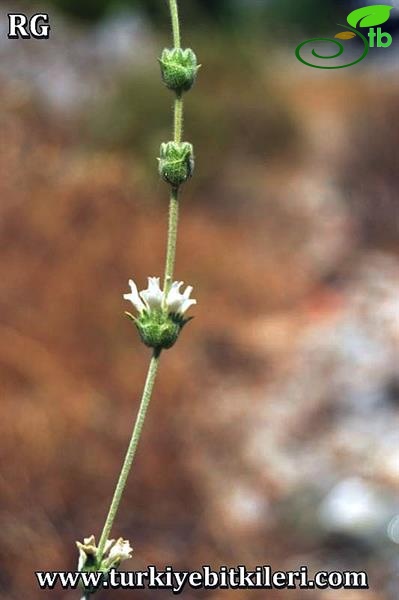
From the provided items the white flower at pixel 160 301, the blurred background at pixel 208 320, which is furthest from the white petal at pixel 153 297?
the blurred background at pixel 208 320

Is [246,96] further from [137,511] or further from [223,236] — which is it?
[137,511]

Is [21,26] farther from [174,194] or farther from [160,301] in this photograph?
[174,194]

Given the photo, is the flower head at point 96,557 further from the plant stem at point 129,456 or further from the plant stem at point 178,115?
the plant stem at point 178,115

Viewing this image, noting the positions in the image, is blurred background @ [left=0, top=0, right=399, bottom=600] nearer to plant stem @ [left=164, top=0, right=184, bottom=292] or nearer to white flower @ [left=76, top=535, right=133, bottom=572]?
white flower @ [left=76, top=535, right=133, bottom=572]

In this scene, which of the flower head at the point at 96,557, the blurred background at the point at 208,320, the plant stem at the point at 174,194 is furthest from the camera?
the blurred background at the point at 208,320

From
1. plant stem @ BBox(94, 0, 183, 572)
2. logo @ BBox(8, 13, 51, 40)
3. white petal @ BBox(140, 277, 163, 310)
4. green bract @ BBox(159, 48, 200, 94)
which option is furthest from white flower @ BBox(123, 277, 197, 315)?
logo @ BBox(8, 13, 51, 40)
